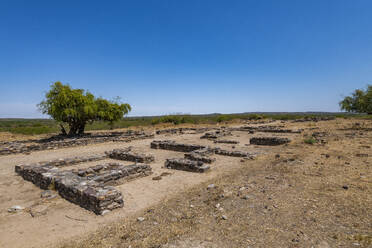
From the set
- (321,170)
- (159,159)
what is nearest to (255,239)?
(321,170)

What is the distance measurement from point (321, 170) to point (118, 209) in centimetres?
749

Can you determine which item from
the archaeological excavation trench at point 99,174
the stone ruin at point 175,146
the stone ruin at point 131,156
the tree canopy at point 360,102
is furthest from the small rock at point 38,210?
the tree canopy at point 360,102

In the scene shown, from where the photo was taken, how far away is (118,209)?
5.30 metres

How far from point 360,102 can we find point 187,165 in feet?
87.8

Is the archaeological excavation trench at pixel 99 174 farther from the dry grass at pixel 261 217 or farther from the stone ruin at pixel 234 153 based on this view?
the dry grass at pixel 261 217

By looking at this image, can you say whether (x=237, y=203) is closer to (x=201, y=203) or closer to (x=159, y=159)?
(x=201, y=203)

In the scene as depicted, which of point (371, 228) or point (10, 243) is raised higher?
point (371, 228)

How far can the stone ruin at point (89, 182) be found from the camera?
5180 millimetres

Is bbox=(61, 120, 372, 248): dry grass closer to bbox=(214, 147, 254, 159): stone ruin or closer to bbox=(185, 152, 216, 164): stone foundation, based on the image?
bbox=(185, 152, 216, 164): stone foundation

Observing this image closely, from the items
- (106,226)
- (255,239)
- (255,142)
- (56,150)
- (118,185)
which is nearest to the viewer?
(255,239)

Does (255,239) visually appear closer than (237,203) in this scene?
Yes

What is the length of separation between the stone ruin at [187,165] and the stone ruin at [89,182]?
137 cm

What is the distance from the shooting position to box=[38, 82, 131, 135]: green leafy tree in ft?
63.0

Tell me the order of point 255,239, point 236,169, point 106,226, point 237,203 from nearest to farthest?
point 255,239 → point 106,226 → point 237,203 → point 236,169
